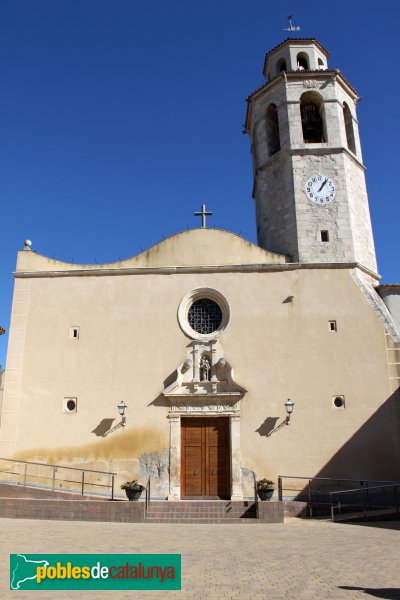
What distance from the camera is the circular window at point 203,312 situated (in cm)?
1659

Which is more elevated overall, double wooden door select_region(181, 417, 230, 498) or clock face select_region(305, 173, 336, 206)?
clock face select_region(305, 173, 336, 206)

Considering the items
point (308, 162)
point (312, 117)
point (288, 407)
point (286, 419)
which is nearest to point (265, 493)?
point (286, 419)

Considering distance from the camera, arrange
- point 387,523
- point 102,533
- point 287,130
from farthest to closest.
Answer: point 287,130, point 387,523, point 102,533

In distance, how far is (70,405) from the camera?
16062 mm

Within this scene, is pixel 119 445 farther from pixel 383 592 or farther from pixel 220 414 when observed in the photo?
pixel 383 592

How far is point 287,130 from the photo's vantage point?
18.7 m

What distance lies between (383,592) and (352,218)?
13674mm

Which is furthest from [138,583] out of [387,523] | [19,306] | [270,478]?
[19,306]

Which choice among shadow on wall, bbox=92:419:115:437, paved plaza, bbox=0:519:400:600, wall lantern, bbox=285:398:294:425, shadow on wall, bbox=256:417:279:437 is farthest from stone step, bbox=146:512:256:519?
shadow on wall, bbox=92:419:115:437

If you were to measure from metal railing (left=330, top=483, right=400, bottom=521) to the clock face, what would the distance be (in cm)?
933

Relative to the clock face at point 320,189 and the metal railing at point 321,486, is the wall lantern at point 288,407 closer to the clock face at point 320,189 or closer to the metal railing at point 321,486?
the metal railing at point 321,486

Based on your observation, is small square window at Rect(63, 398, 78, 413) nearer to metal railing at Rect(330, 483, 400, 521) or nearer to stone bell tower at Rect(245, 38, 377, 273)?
metal railing at Rect(330, 483, 400, 521)

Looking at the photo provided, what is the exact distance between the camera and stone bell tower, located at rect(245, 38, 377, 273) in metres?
17.4

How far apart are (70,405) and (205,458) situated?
4.53 meters
